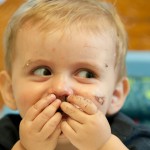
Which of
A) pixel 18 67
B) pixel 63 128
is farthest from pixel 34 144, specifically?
pixel 18 67

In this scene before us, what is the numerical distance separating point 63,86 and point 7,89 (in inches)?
9.9

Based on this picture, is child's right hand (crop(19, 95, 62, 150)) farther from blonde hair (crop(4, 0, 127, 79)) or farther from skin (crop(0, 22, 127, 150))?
blonde hair (crop(4, 0, 127, 79))

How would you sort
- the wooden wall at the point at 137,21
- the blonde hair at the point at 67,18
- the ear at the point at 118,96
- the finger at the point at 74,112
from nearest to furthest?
1. the finger at the point at 74,112
2. the blonde hair at the point at 67,18
3. the ear at the point at 118,96
4. the wooden wall at the point at 137,21

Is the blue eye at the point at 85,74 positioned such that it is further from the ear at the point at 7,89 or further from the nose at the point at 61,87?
the ear at the point at 7,89

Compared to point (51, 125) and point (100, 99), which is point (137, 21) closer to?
point (100, 99)

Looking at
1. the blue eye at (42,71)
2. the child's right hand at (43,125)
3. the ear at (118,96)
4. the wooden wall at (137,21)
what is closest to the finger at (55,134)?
the child's right hand at (43,125)

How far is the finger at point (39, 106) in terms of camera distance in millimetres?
680

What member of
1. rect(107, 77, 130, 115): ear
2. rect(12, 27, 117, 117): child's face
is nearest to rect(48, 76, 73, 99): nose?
rect(12, 27, 117, 117): child's face

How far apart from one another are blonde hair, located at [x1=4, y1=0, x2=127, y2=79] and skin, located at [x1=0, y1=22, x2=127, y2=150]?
23 mm

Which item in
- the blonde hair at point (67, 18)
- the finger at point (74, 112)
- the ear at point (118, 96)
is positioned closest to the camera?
the finger at point (74, 112)

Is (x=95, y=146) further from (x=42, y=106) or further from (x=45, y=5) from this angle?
(x=45, y=5)

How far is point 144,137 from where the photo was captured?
926mm

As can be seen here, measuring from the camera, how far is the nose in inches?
27.2

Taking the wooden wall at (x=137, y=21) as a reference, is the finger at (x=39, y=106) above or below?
above
